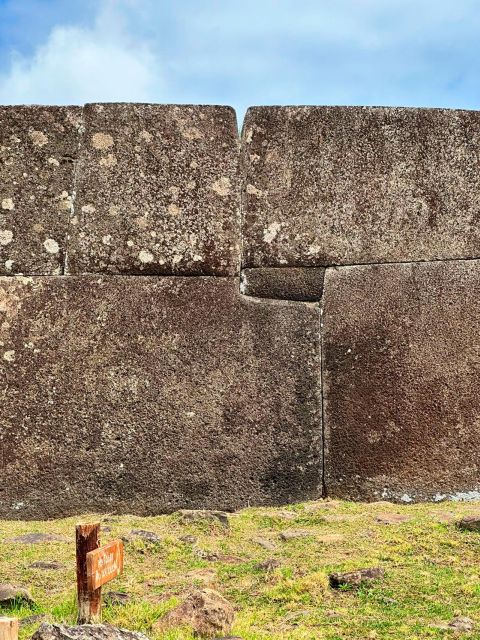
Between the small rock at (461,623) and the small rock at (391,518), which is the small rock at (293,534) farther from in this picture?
the small rock at (461,623)

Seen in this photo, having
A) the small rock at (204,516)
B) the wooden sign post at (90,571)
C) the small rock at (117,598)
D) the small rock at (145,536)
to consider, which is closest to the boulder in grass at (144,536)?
the small rock at (145,536)

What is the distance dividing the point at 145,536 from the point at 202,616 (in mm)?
1239

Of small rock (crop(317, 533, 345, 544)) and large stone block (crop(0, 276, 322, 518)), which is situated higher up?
large stone block (crop(0, 276, 322, 518))

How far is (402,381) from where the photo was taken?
16.3 feet

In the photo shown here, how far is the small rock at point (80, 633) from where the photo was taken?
2.35 m

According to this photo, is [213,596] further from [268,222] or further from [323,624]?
[268,222]

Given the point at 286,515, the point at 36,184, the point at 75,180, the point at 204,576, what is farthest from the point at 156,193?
the point at 204,576

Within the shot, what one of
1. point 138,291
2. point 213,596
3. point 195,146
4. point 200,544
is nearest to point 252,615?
point 213,596

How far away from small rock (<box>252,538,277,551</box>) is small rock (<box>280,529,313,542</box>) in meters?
0.08

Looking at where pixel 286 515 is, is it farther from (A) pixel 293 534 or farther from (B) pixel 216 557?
(B) pixel 216 557

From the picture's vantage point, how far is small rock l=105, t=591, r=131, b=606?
313 centimetres

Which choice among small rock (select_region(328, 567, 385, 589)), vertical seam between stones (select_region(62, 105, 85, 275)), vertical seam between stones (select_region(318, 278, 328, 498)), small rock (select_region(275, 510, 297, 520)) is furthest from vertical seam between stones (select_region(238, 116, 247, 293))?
small rock (select_region(328, 567, 385, 589))

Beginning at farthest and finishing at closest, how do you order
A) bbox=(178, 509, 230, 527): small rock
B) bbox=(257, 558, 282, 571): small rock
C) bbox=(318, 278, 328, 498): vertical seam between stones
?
1. bbox=(318, 278, 328, 498): vertical seam between stones
2. bbox=(178, 509, 230, 527): small rock
3. bbox=(257, 558, 282, 571): small rock

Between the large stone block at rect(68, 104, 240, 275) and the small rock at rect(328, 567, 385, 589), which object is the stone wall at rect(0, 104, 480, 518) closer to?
the large stone block at rect(68, 104, 240, 275)
